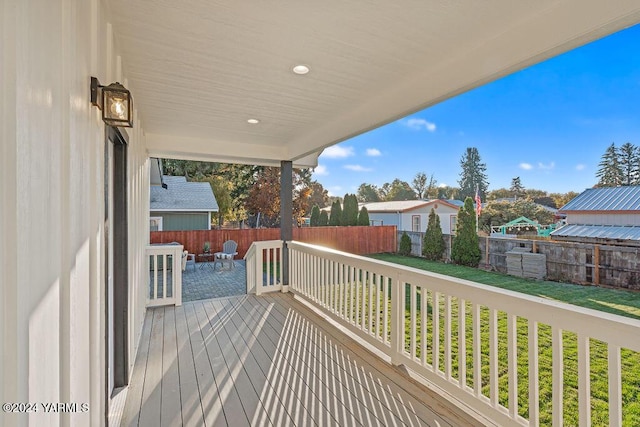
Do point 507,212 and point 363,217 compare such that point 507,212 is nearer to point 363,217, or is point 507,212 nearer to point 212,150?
point 363,217

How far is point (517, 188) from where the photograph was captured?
59.2ft

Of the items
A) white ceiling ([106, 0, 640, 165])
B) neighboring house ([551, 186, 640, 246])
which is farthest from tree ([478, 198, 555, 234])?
white ceiling ([106, 0, 640, 165])

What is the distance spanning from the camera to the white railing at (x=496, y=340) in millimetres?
1543

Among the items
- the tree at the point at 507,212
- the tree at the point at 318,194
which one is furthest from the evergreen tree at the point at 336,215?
the tree at the point at 318,194

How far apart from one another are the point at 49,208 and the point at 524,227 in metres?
12.3

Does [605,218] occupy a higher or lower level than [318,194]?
lower

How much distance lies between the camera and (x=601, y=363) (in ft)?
10.5

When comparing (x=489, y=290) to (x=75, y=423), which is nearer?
(x=75, y=423)

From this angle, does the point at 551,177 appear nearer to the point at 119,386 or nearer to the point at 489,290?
the point at 489,290

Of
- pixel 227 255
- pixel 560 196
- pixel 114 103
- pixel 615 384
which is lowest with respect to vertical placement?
pixel 227 255

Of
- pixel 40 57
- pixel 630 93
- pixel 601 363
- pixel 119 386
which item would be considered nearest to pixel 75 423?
pixel 40 57

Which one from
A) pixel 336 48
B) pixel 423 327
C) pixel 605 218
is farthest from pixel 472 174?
pixel 336 48

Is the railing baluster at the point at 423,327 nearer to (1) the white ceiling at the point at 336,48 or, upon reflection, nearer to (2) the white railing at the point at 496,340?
(2) the white railing at the point at 496,340

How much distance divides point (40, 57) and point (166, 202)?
42.4 ft
